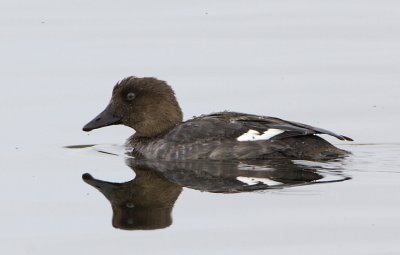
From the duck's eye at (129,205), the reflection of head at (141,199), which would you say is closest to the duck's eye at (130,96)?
the reflection of head at (141,199)

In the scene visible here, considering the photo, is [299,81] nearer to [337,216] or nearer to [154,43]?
[154,43]

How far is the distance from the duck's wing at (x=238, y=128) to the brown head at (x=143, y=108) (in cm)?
59

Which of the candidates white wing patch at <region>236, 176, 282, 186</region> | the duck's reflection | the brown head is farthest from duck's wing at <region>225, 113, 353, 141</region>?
the brown head

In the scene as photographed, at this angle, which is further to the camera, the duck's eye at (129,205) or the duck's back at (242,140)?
the duck's back at (242,140)

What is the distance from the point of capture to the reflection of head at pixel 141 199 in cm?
1222

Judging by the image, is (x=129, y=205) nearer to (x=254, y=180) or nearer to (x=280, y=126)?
(x=254, y=180)

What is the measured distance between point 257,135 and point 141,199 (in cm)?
208

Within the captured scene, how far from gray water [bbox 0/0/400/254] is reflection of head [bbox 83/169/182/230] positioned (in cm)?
13

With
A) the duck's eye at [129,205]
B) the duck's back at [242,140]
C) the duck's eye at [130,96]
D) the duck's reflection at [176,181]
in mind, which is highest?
the duck's eye at [130,96]

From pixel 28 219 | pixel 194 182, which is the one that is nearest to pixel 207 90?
pixel 194 182

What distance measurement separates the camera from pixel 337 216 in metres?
12.0

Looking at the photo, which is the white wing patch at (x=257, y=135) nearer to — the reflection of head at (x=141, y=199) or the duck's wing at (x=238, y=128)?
the duck's wing at (x=238, y=128)

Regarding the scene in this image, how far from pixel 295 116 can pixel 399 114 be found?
53.2 inches

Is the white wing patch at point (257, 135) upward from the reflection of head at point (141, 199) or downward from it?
upward
